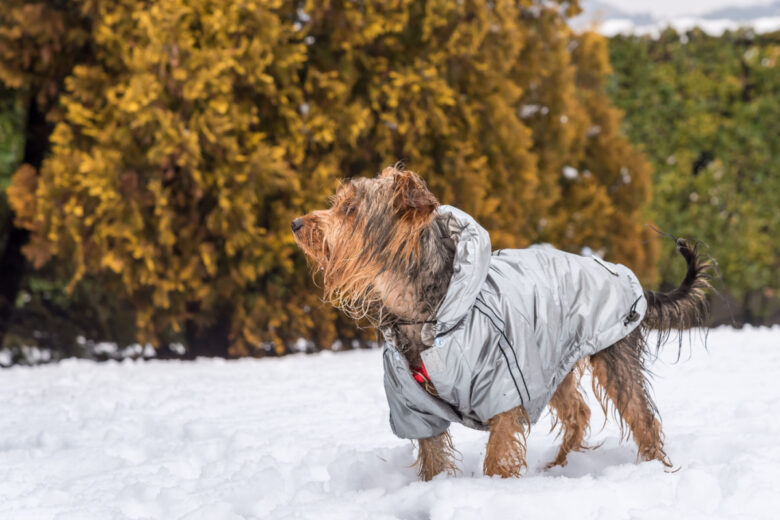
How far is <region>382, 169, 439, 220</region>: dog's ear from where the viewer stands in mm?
3238

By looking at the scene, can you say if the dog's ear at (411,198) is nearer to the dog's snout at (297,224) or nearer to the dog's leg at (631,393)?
the dog's snout at (297,224)

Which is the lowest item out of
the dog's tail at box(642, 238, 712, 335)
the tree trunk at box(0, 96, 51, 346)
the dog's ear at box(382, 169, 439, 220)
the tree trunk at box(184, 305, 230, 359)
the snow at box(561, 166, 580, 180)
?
the tree trunk at box(184, 305, 230, 359)

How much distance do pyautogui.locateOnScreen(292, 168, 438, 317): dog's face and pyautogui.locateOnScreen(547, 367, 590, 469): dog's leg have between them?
50.1 inches

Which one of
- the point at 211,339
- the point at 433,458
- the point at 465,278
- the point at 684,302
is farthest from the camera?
the point at 211,339

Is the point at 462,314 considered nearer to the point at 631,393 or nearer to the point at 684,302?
the point at 631,393

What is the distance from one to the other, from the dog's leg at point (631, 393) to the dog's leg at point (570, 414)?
0.28 meters

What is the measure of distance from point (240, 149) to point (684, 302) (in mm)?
4697

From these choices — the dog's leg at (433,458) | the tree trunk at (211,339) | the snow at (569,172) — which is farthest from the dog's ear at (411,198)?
the snow at (569,172)

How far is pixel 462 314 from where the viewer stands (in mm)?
3234

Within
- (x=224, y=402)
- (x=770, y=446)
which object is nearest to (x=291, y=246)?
(x=224, y=402)

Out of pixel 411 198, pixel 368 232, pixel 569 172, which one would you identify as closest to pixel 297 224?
pixel 368 232

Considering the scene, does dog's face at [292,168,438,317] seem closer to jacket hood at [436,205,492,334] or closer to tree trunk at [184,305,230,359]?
jacket hood at [436,205,492,334]

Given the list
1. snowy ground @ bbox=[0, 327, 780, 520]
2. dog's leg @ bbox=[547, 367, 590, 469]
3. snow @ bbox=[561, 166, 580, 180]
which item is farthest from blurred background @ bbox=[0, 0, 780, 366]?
dog's leg @ bbox=[547, 367, 590, 469]

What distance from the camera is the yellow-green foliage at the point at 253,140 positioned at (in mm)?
7250
